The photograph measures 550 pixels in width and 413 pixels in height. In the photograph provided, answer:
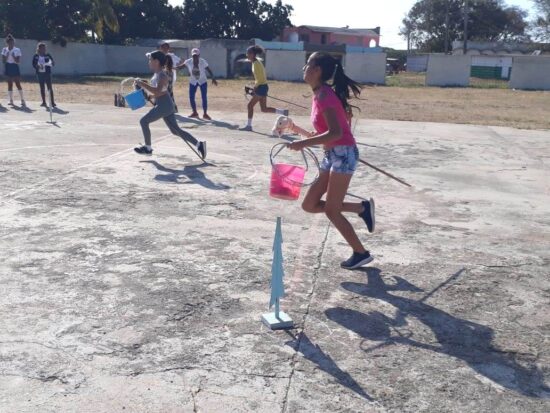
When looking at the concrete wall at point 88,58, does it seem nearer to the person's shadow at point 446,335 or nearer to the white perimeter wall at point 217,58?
the white perimeter wall at point 217,58

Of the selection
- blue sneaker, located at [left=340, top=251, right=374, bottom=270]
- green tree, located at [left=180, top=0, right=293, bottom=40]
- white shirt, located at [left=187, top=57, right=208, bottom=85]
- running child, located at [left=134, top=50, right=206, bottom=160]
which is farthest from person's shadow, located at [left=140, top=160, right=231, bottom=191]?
green tree, located at [left=180, top=0, right=293, bottom=40]

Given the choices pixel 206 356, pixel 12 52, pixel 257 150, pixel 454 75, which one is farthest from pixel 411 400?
pixel 454 75

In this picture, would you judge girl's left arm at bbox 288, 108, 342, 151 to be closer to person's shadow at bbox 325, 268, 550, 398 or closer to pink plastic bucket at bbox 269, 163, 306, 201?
pink plastic bucket at bbox 269, 163, 306, 201

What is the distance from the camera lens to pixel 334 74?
194 inches

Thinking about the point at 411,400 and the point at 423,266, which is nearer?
the point at 411,400

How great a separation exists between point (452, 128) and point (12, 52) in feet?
38.2

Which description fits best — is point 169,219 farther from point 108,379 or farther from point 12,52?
point 12,52

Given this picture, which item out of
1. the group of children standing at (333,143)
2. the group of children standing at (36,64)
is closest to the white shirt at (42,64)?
the group of children standing at (36,64)

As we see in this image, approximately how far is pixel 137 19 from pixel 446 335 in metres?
51.7

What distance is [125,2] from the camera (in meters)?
38.7

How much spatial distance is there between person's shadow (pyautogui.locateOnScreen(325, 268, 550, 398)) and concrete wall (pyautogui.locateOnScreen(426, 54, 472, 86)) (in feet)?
116

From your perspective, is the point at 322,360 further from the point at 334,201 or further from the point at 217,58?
the point at 217,58

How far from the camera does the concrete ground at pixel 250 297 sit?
3.44 m

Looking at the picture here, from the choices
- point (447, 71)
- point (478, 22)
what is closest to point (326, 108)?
point (447, 71)
